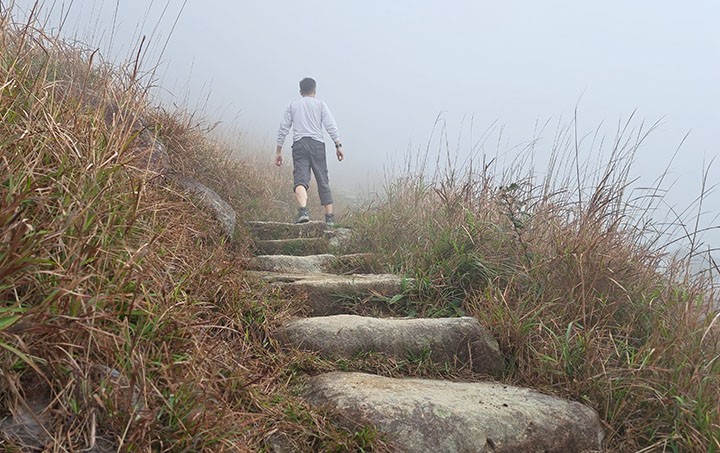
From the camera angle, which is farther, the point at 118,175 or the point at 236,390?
the point at 118,175

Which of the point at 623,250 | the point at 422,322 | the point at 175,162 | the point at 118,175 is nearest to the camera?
the point at 118,175

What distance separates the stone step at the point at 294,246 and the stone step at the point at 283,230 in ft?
0.64

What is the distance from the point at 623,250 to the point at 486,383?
1.31m

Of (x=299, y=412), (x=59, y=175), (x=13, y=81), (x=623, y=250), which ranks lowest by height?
(x=299, y=412)

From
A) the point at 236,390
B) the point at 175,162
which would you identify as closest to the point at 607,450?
the point at 236,390

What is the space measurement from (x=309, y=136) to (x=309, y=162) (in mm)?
349

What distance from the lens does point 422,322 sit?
2721 mm

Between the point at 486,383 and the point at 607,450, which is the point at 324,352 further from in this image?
the point at 607,450

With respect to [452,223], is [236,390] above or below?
below

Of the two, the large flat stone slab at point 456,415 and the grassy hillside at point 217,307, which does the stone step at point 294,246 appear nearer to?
the grassy hillside at point 217,307

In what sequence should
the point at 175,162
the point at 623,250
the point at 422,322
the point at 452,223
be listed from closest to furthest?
the point at 422,322 < the point at 623,250 < the point at 452,223 < the point at 175,162

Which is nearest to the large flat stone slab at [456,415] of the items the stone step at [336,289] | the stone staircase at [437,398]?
the stone staircase at [437,398]

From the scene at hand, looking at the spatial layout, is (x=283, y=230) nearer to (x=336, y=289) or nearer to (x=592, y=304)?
(x=336, y=289)

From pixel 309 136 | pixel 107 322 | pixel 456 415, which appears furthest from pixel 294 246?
pixel 107 322
